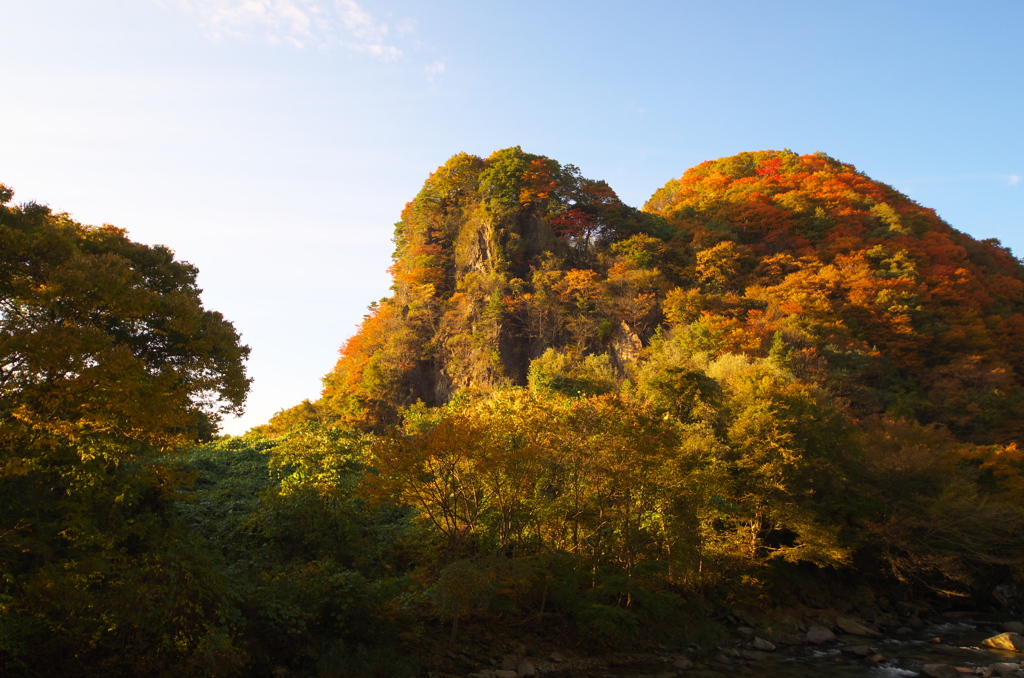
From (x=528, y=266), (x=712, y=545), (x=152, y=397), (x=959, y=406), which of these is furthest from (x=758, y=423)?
(x=528, y=266)

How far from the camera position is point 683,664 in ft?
50.9

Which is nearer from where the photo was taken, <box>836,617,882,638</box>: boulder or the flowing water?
the flowing water

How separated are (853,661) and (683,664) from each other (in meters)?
4.91

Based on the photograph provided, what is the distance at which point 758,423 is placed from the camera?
792 inches

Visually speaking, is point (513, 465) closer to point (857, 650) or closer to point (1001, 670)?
point (857, 650)

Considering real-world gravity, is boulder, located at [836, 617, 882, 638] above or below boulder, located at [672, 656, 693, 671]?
below

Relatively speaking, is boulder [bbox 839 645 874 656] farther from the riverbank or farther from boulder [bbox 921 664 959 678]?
boulder [bbox 921 664 959 678]

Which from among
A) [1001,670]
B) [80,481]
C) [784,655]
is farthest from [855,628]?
[80,481]

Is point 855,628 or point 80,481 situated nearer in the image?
point 80,481

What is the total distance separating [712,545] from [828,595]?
6683 mm

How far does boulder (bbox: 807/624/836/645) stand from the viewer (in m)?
18.5

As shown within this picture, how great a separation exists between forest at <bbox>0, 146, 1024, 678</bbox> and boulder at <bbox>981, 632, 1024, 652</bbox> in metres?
→ 2.58

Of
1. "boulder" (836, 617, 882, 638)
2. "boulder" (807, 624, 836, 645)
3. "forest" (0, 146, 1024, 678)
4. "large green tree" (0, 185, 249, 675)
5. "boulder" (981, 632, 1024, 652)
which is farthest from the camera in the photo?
"boulder" (836, 617, 882, 638)

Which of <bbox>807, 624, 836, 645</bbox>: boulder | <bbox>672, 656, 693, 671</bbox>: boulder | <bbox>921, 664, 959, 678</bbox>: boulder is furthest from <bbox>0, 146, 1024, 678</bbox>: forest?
<bbox>921, 664, 959, 678</bbox>: boulder
